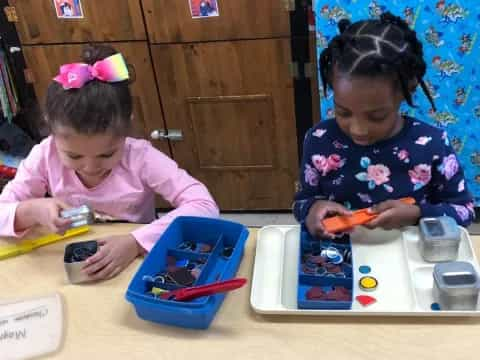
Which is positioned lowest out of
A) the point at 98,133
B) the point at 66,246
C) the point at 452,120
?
the point at 452,120

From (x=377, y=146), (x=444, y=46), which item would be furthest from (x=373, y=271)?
(x=444, y=46)

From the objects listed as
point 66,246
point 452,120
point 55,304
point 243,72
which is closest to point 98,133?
point 66,246

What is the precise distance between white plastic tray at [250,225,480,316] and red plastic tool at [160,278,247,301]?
2.8 inches

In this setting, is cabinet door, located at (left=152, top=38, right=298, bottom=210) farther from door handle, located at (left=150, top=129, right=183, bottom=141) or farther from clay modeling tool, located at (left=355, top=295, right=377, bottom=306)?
clay modeling tool, located at (left=355, top=295, right=377, bottom=306)

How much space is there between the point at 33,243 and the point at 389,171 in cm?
70

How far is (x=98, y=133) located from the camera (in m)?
1.01

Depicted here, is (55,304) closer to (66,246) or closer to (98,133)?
(66,246)

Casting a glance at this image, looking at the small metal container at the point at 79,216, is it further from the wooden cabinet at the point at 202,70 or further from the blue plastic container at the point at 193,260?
the wooden cabinet at the point at 202,70

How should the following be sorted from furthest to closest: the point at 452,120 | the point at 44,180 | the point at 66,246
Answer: the point at 452,120, the point at 44,180, the point at 66,246

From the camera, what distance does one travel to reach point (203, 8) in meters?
1.72

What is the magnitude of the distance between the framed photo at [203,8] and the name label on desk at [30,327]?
114 centimetres

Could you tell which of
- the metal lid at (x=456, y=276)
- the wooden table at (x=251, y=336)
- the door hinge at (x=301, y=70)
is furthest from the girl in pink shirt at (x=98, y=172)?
the door hinge at (x=301, y=70)

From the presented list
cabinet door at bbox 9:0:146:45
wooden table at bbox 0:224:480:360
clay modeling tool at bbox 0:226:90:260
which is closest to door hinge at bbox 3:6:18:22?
cabinet door at bbox 9:0:146:45

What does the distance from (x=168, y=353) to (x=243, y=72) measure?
125 centimetres
